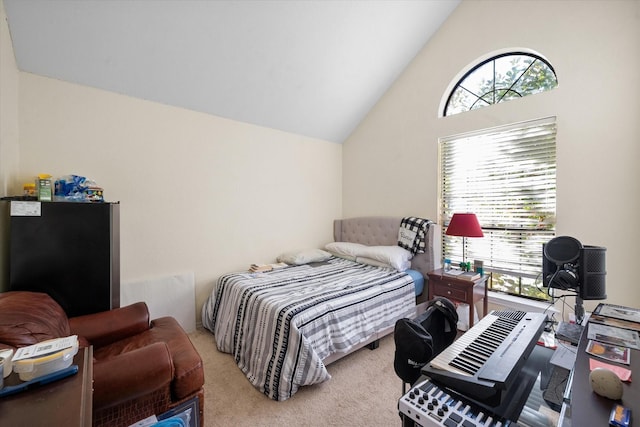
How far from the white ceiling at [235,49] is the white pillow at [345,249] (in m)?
1.69

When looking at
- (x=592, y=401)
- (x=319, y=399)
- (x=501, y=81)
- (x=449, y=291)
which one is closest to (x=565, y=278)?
(x=592, y=401)

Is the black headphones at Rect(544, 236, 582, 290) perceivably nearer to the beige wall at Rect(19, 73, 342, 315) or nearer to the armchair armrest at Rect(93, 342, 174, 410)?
the armchair armrest at Rect(93, 342, 174, 410)

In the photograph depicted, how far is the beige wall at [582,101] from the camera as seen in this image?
204cm

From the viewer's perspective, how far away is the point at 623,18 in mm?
2043

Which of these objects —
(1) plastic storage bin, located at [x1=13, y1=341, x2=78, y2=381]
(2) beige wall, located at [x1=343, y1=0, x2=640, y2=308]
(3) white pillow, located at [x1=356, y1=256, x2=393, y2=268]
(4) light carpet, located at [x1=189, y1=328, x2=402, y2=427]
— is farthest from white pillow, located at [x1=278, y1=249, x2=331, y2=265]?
(1) plastic storage bin, located at [x1=13, y1=341, x2=78, y2=381]

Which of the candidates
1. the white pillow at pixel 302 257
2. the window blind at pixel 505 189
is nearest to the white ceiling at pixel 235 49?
the window blind at pixel 505 189

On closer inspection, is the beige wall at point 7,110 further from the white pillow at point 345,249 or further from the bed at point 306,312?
the white pillow at point 345,249

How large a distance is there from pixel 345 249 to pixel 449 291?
1.36 meters

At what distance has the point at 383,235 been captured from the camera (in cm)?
355

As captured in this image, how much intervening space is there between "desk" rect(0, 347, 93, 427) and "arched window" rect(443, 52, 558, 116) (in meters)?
3.62

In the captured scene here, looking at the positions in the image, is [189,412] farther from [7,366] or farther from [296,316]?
[7,366]

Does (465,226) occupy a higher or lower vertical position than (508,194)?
lower

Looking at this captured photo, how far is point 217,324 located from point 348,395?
1405mm

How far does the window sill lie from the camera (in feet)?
7.94
